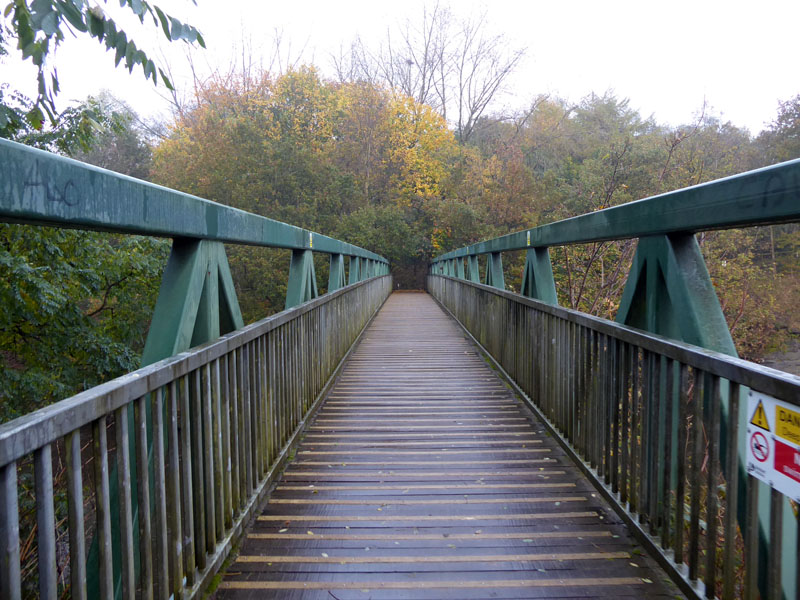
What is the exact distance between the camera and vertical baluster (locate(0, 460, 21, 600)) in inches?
40.1

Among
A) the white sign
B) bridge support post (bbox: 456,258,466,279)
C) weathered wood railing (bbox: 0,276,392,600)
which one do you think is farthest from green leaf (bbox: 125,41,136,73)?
bridge support post (bbox: 456,258,466,279)

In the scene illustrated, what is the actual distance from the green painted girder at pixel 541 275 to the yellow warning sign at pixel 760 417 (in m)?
3.02

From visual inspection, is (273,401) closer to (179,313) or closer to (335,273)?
(179,313)

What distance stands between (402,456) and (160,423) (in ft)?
6.85

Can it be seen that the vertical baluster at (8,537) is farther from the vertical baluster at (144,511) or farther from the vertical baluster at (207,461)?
the vertical baluster at (207,461)

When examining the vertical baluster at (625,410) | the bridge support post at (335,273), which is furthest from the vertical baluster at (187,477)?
the bridge support post at (335,273)

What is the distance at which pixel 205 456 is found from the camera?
2062 millimetres

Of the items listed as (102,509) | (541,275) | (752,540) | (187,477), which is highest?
(541,275)

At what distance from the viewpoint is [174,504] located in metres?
1.80

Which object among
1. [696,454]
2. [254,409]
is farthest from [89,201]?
[696,454]

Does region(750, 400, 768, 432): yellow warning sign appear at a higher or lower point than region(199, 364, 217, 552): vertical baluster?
higher

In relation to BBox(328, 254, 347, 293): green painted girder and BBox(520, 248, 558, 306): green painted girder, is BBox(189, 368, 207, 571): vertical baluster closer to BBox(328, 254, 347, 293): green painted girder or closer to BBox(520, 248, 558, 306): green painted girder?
BBox(520, 248, 558, 306): green painted girder

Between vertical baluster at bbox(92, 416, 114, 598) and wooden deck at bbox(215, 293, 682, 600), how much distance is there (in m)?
0.80

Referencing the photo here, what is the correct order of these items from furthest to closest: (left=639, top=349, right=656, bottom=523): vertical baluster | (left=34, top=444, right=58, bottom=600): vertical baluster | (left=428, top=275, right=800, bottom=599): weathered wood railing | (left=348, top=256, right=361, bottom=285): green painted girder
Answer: (left=348, top=256, right=361, bottom=285): green painted girder, (left=639, top=349, right=656, bottom=523): vertical baluster, (left=428, top=275, right=800, bottom=599): weathered wood railing, (left=34, top=444, right=58, bottom=600): vertical baluster
